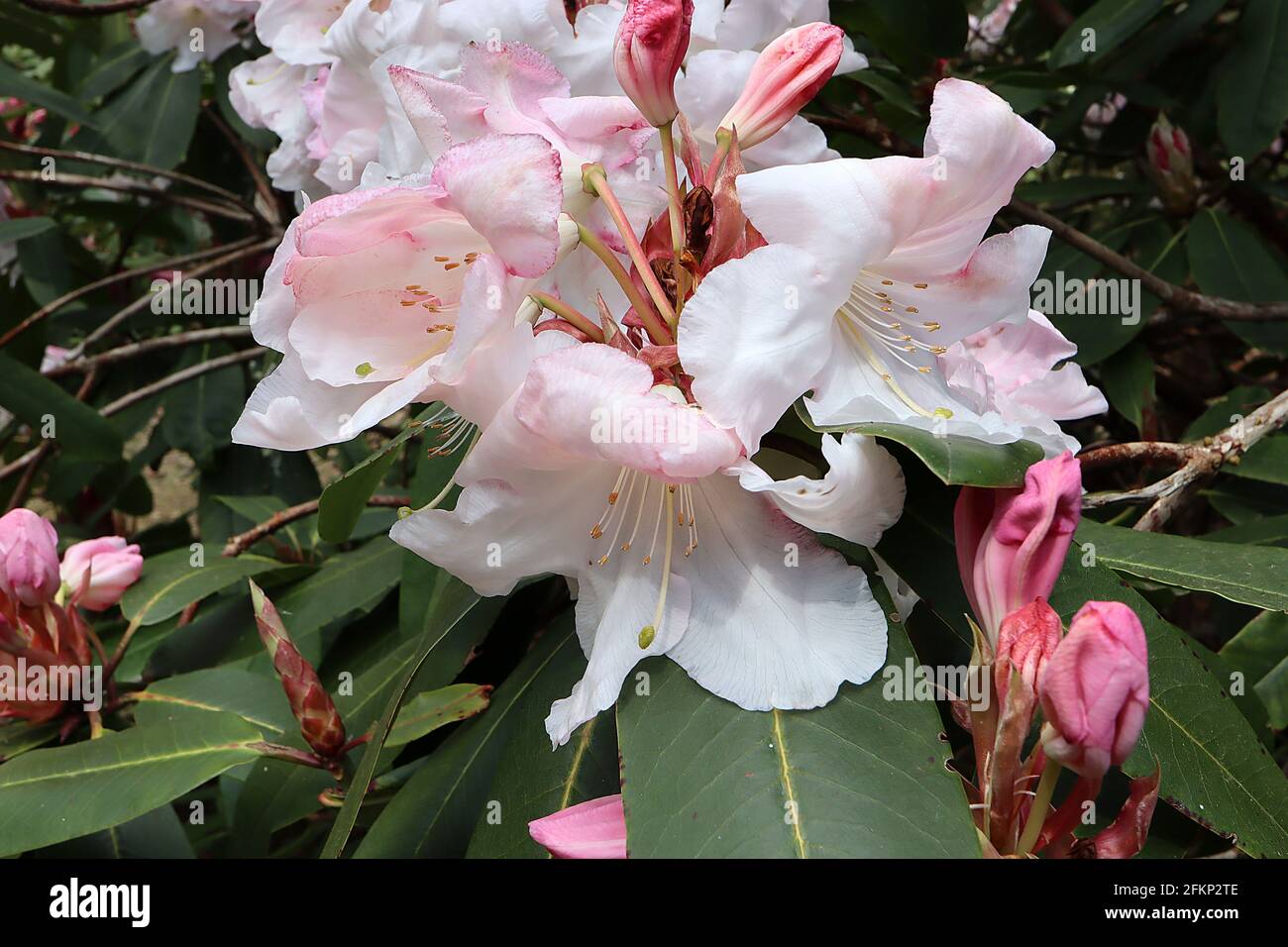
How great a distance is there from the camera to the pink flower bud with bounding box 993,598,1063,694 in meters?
0.69

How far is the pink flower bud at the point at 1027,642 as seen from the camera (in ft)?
2.26

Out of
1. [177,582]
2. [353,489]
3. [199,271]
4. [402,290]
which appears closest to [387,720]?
Result: [353,489]

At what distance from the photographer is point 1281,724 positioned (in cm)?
121

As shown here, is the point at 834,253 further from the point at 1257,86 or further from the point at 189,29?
the point at 189,29

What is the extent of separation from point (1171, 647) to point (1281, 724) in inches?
18.4

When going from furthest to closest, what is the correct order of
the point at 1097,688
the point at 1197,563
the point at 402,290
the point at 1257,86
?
1. the point at 1257,86
2. the point at 1197,563
3. the point at 402,290
4. the point at 1097,688

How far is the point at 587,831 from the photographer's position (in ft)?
2.53

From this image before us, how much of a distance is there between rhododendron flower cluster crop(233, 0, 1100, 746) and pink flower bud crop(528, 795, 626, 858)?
67 mm

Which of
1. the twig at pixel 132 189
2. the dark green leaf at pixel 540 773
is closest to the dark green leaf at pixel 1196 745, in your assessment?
the dark green leaf at pixel 540 773

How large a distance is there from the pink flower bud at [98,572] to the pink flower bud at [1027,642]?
1255 millimetres

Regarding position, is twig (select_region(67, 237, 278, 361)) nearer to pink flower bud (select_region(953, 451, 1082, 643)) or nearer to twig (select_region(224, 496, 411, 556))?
twig (select_region(224, 496, 411, 556))

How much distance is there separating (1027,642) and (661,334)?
13.5 inches

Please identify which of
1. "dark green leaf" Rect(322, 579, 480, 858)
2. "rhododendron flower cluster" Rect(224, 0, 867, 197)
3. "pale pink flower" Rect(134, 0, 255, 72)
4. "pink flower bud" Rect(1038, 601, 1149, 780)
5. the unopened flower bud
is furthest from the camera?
"pale pink flower" Rect(134, 0, 255, 72)

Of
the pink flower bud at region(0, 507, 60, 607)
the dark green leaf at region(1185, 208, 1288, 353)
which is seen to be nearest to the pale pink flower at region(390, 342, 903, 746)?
the pink flower bud at region(0, 507, 60, 607)
